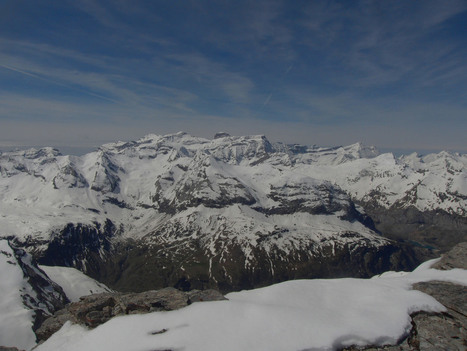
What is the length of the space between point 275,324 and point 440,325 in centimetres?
1339

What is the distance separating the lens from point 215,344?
22.6m

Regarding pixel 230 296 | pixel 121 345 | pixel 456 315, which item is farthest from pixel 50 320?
pixel 456 315

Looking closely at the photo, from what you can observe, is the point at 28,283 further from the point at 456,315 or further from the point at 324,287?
the point at 456,315

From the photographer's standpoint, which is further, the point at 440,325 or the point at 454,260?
the point at 454,260

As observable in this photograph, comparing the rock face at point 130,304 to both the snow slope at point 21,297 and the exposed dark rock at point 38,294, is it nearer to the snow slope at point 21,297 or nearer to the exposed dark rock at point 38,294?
the snow slope at point 21,297

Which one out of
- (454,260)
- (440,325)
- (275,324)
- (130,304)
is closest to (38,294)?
(130,304)

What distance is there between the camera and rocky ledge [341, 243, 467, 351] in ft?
75.8

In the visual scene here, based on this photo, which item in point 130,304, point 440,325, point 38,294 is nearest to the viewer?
point 440,325

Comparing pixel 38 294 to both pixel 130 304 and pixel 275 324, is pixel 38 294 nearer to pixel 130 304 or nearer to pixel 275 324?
pixel 130 304

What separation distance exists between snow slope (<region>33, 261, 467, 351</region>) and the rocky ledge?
0.62m

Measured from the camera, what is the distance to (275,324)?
24.7 m

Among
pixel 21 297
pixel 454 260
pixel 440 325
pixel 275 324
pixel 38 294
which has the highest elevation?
pixel 454 260

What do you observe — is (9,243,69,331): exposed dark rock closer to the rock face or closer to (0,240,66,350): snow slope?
(0,240,66,350): snow slope

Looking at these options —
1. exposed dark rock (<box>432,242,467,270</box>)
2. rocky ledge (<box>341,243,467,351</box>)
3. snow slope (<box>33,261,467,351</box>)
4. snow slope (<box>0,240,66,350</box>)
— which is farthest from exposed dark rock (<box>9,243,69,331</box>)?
exposed dark rock (<box>432,242,467,270</box>)
